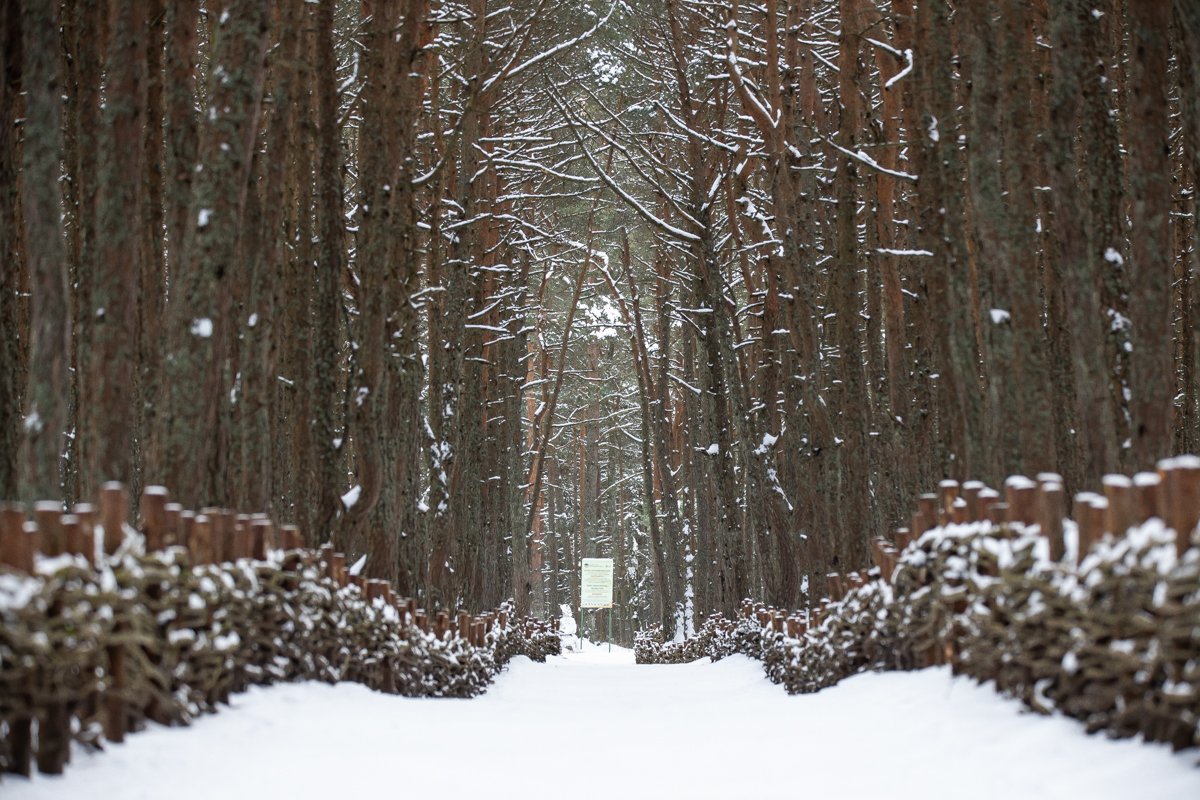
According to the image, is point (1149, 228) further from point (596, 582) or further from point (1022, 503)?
point (596, 582)

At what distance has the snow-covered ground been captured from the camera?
3.80 m

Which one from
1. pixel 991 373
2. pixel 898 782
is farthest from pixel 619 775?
pixel 991 373

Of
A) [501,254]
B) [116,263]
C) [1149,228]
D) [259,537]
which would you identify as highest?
[501,254]

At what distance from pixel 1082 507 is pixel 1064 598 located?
15.2 inches

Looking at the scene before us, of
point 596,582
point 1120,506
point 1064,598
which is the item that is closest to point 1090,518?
point 1120,506

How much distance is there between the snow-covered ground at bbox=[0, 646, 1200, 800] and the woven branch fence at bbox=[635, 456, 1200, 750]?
15 cm

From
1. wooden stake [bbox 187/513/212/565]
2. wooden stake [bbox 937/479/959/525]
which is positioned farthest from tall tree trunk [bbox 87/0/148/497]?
wooden stake [bbox 937/479/959/525]

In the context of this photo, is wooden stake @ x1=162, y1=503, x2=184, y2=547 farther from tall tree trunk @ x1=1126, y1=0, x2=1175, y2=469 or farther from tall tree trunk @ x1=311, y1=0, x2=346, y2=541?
tall tree trunk @ x1=1126, y1=0, x2=1175, y2=469

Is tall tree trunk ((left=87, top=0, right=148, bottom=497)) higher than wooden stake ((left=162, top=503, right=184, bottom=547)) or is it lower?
higher

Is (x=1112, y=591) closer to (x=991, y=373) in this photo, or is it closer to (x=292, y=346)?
(x=991, y=373)

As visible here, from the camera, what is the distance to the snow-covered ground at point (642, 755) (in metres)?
3.80

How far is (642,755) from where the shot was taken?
19.4 ft

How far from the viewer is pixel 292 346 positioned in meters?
12.4

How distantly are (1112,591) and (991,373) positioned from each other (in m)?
3.98
